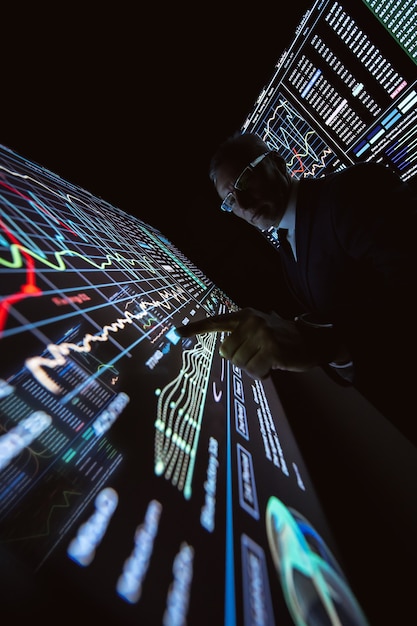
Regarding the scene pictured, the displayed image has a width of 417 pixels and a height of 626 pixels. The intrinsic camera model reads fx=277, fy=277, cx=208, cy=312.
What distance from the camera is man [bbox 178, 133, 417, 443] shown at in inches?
36.3

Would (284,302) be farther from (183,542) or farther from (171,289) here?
(183,542)

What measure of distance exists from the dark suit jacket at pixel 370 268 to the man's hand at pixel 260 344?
0.17 metres

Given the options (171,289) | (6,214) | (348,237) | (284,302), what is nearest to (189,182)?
(284,302)

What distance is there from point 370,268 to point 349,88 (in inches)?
54.4

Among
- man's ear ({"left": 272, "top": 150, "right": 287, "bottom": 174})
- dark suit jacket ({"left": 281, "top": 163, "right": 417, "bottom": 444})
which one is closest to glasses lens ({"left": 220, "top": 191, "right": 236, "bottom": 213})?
man's ear ({"left": 272, "top": 150, "right": 287, "bottom": 174})

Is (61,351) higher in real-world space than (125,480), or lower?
higher

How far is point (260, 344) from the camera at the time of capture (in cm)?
90

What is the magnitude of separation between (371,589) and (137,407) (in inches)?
30.8

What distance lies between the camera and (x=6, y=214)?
2.70 ft

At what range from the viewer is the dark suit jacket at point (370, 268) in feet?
3.06

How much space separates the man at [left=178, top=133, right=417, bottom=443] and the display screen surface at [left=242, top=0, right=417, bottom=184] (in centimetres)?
71

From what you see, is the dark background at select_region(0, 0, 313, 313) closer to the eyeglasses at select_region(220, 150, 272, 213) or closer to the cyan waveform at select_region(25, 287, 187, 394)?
the eyeglasses at select_region(220, 150, 272, 213)

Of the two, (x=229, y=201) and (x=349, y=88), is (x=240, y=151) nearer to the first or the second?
(x=229, y=201)

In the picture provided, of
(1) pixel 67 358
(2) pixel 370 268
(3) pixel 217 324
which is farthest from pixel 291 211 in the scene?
(1) pixel 67 358
